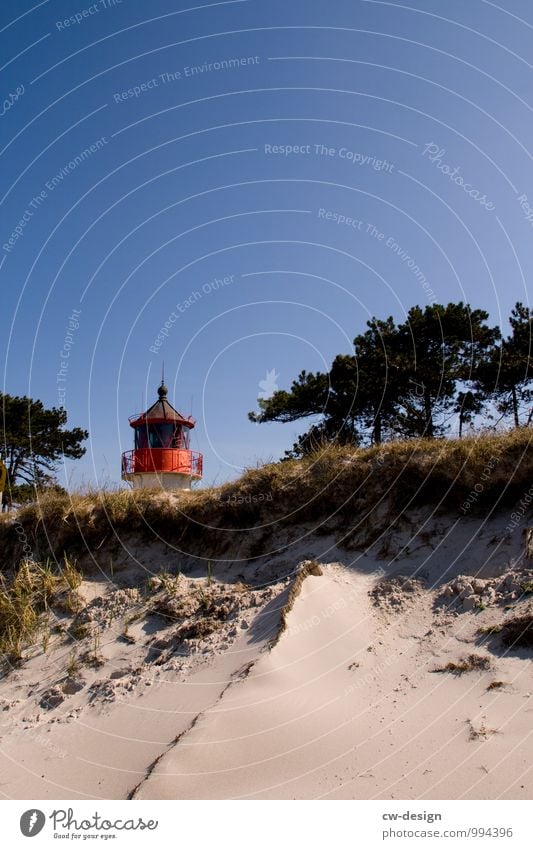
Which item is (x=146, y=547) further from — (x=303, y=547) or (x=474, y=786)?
(x=474, y=786)

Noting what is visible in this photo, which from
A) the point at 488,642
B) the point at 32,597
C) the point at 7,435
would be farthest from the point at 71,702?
the point at 7,435

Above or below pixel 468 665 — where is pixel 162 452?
above

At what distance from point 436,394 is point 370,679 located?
16.3 m

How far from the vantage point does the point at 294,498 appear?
31.6 ft

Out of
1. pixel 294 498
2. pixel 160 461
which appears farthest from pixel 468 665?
pixel 160 461

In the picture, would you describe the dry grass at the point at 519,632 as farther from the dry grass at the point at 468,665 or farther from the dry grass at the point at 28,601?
the dry grass at the point at 28,601

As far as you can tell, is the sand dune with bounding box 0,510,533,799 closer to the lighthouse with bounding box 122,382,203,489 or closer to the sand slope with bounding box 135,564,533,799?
the sand slope with bounding box 135,564,533,799

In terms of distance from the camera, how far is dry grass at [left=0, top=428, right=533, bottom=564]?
27.5ft

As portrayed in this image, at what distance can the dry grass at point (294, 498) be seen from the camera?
8.38 metres

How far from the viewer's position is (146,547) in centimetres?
1025

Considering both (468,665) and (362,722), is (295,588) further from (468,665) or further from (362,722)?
(468,665)

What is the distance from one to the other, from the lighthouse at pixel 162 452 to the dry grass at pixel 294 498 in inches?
309

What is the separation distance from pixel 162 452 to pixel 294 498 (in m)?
10.8

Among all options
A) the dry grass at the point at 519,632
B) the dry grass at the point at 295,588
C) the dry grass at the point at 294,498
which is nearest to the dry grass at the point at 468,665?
the dry grass at the point at 519,632
